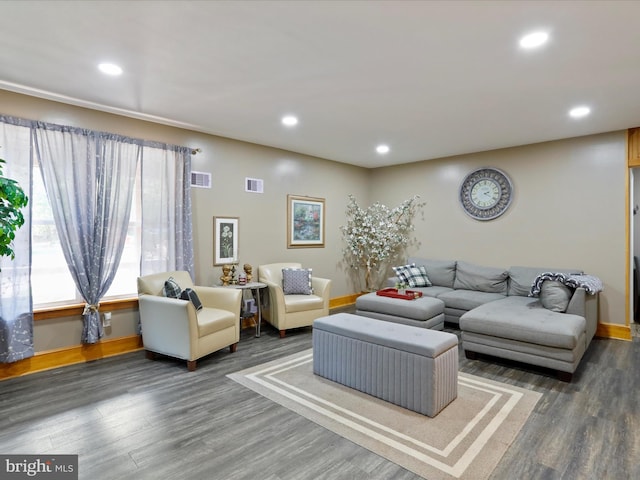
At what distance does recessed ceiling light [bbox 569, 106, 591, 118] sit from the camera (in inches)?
141

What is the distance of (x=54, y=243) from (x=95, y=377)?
1.39m

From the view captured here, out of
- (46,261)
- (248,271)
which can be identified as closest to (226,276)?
(248,271)

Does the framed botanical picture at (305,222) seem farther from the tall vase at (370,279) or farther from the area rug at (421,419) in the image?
the area rug at (421,419)

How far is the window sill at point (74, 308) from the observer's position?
3.41 metres

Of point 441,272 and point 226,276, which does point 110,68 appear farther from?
point 441,272

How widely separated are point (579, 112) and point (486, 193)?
6.20ft

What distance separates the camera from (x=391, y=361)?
276 centimetres

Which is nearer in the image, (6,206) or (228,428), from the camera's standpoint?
(228,428)

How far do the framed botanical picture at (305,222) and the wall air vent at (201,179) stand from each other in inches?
53.8

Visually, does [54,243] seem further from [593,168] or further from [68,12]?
[593,168]

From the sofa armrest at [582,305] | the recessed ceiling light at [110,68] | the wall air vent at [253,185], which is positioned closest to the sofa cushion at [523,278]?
the sofa armrest at [582,305]

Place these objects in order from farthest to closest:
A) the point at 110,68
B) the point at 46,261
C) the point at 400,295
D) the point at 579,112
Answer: the point at 400,295 < the point at 579,112 < the point at 46,261 < the point at 110,68

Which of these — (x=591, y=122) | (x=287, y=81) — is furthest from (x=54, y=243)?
(x=591, y=122)
